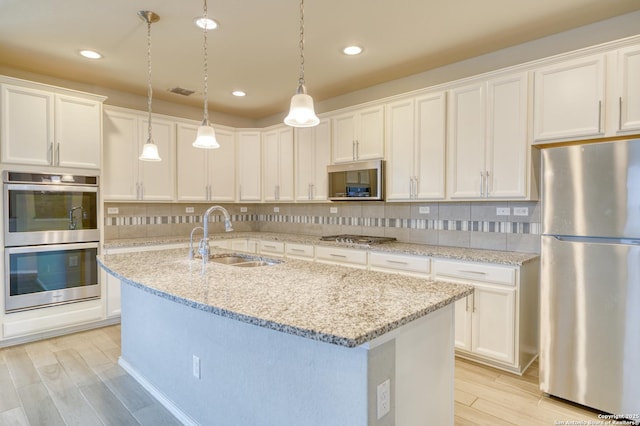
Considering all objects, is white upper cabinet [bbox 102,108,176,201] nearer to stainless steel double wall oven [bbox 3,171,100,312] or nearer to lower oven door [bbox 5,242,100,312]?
stainless steel double wall oven [bbox 3,171,100,312]

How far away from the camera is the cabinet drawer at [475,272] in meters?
2.61

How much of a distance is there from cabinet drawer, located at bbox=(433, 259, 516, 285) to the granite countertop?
1.16 metres

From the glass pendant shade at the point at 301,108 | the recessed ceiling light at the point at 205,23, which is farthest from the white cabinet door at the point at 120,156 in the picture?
the glass pendant shade at the point at 301,108

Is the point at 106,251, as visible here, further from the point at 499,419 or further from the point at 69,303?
the point at 499,419

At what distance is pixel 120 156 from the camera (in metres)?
3.88

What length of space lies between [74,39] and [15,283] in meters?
2.17

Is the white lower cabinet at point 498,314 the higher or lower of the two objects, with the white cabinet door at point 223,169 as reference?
lower

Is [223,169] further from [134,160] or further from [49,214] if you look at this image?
[49,214]

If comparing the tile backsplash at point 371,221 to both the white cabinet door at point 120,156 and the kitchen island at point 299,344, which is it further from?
the kitchen island at point 299,344

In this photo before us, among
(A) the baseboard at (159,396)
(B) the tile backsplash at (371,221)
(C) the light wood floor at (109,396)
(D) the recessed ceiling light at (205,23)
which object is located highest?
(D) the recessed ceiling light at (205,23)

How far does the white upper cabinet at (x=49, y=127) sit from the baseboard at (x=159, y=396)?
1.97 meters

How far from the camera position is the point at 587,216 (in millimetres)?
2113

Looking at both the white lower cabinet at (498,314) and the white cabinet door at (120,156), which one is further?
the white cabinet door at (120,156)

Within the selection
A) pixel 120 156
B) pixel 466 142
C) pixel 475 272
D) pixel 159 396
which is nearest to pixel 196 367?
pixel 159 396
